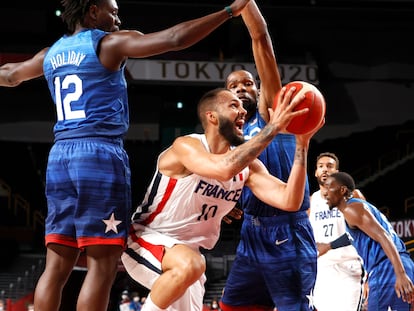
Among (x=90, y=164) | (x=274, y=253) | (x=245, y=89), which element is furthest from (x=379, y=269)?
(x=90, y=164)

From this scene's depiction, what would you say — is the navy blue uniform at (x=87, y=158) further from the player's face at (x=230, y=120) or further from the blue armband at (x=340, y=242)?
the blue armband at (x=340, y=242)

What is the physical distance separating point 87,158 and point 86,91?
0.38 metres

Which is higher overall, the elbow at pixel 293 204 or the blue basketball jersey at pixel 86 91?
the blue basketball jersey at pixel 86 91

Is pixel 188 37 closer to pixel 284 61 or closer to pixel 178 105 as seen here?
pixel 284 61

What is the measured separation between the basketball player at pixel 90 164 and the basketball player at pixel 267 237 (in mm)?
1179

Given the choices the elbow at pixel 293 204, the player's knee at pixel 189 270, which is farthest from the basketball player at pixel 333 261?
the player's knee at pixel 189 270

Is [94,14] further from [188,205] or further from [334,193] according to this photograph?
[334,193]

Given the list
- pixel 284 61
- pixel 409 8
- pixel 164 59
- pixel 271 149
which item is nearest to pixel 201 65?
pixel 164 59

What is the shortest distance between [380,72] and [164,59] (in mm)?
7031

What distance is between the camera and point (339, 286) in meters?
8.30

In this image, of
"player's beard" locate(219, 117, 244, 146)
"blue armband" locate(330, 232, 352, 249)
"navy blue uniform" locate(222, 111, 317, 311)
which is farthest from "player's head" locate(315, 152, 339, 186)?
"player's beard" locate(219, 117, 244, 146)

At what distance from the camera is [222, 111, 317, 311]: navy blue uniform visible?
480 cm

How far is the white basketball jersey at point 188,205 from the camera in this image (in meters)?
4.33

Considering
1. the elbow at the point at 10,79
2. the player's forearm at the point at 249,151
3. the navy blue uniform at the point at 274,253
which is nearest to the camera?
the player's forearm at the point at 249,151
